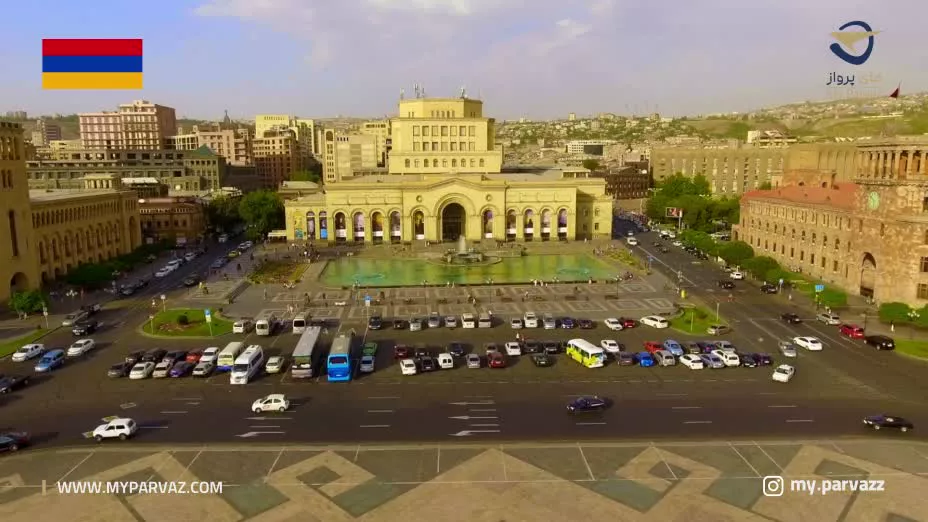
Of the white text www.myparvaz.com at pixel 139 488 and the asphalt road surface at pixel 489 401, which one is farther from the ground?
the asphalt road surface at pixel 489 401

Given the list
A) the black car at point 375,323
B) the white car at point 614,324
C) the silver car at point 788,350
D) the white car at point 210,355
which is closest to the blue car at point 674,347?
the white car at point 614,324

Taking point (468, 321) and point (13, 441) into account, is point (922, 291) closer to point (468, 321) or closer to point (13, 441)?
point (468, 321)

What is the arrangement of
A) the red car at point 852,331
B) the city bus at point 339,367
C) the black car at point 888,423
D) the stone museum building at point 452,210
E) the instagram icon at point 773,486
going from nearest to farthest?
1. the instagram icon at point 773,486
2. the black car at point 888,423
3. the city bus at point 339,367
4. the red car at point 852,331
5. the stone museum building at point 452,210

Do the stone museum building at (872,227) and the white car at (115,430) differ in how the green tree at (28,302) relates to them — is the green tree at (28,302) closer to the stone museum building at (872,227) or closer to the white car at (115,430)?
the white car at (115,430)

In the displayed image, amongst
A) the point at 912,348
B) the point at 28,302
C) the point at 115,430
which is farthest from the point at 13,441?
the point at 912,348

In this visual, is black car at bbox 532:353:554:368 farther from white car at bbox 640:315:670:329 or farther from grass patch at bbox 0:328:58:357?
grass patch at bbox 0:328:58:357
